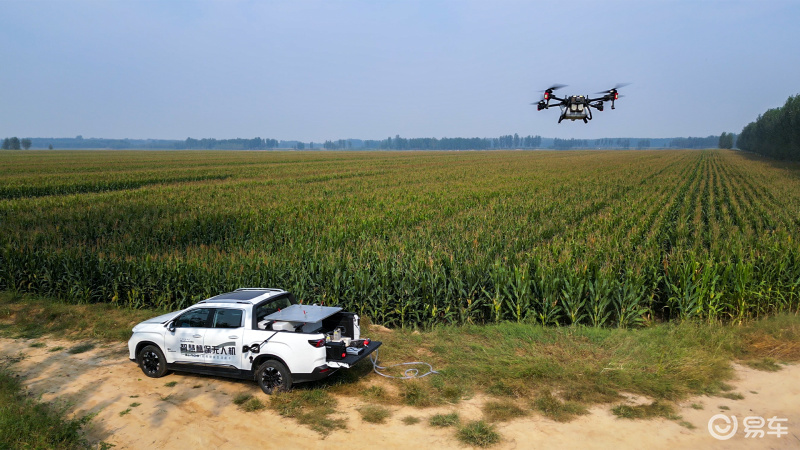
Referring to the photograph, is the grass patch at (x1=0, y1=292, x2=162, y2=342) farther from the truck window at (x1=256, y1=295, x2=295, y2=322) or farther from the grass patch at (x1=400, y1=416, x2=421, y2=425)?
the grass patch at (x1=400, y1=416, x2=421, y2=425)

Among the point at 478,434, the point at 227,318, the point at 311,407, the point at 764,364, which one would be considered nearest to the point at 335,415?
the point at 311,407

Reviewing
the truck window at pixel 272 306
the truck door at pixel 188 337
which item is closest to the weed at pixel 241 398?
the truck door at pixel 188 337

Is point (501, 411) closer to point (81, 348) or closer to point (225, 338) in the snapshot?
point (225, 338)

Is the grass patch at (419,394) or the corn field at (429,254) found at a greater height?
the corn field at (429,254)

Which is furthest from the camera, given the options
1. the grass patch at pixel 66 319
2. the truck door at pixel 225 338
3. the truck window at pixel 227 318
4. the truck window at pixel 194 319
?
the grass patch at pixel 66 319

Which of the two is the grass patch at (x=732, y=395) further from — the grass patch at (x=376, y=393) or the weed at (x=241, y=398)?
the weed at (x=241, y=398)

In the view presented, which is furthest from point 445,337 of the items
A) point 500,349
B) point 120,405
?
point 120,405

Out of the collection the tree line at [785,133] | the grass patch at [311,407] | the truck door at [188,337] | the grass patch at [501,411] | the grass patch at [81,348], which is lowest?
the grass patch at [81,348]
